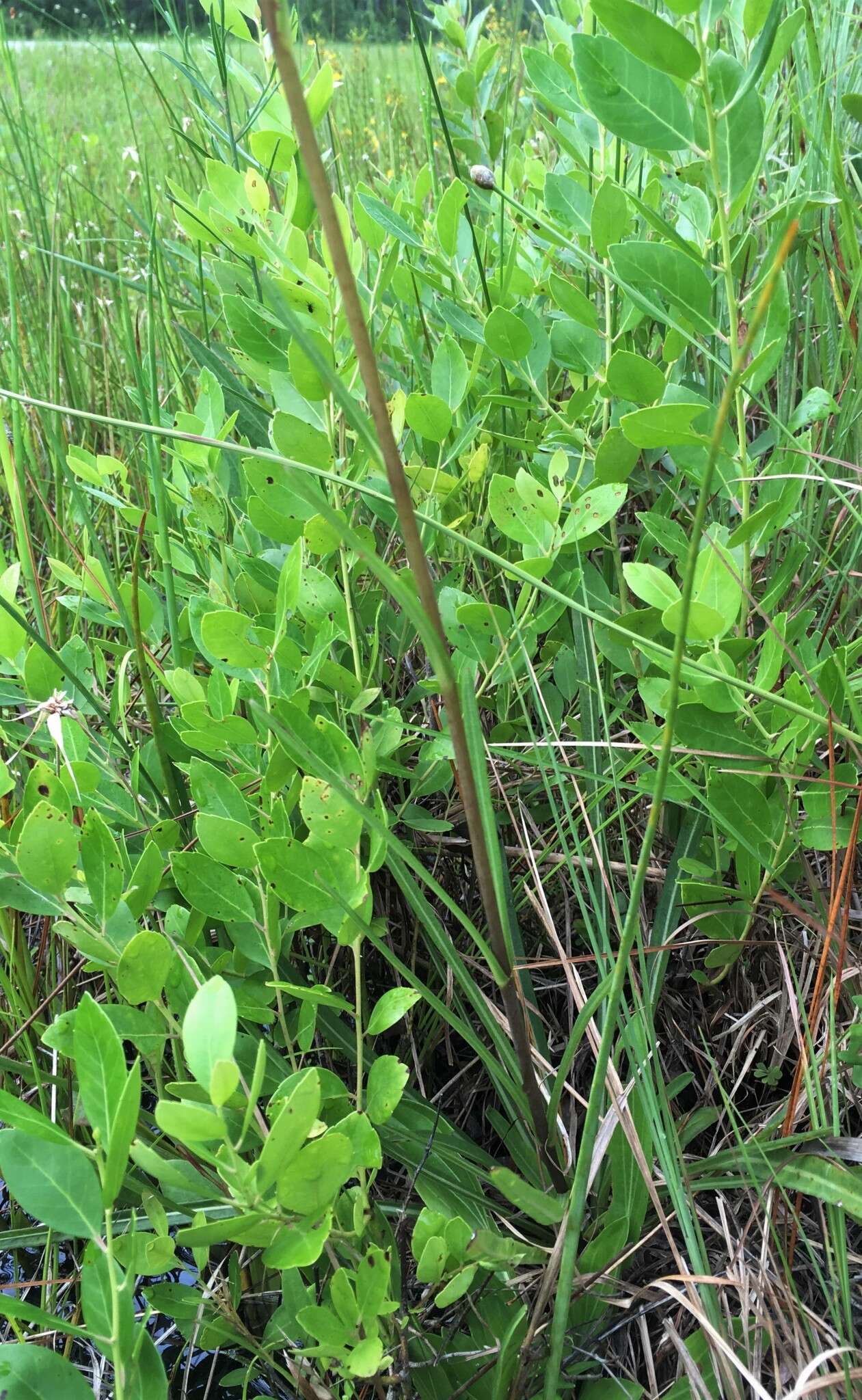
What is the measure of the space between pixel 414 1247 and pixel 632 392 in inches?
24.5

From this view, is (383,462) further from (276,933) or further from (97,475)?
(97,475)

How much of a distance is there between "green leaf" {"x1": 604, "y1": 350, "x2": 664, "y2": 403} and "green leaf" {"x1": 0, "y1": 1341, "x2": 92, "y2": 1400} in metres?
0.72

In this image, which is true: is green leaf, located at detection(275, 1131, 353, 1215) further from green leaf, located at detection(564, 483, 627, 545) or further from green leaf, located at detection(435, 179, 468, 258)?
green leaf, located at detection(435, 179, 468, 258)

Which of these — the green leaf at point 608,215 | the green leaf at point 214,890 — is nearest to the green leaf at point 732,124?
the green leaf at point 608,215

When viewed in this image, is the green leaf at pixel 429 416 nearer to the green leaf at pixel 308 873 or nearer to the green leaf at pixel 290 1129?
the green leaf at pixel 308 873

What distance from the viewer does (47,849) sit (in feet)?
2.03

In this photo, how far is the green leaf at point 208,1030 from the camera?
44cm

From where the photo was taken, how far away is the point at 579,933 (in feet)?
2.96

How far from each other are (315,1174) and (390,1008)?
0.17 m

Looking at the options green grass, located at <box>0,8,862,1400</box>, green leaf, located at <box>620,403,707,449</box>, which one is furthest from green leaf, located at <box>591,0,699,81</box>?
green leaf, located at <box>620,403,707,449</box>

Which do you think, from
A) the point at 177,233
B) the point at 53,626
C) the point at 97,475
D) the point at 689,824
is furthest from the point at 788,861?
the point at 177,233

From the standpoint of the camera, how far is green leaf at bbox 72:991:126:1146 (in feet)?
1.58

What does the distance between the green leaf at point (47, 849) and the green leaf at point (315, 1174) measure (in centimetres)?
24

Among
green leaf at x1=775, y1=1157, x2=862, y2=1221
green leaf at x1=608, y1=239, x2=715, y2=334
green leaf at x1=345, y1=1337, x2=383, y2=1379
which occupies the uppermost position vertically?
green leaf at x1=608, y1=239, x2=715, y2=334
